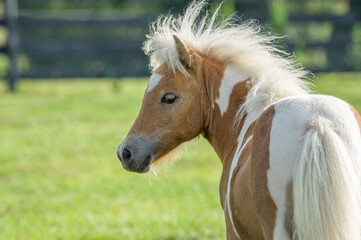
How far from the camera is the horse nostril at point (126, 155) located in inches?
133

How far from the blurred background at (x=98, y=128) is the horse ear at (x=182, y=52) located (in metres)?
0.57

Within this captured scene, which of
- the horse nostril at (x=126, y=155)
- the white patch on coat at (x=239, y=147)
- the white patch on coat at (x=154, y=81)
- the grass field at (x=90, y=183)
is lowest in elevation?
the grass field at (x=90, y=183)

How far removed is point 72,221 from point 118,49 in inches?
324

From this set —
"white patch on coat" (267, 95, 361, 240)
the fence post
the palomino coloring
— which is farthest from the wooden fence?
"white patch on coat" (267, 95, 361, 240)

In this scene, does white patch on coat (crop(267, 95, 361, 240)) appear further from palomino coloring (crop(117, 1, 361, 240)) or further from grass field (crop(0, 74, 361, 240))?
grass field (crop(0, 74, 361, 240))

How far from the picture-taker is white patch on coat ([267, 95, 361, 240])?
2.49 metres

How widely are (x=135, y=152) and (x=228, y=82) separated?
0.60 m

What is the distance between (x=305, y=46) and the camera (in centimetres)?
1377

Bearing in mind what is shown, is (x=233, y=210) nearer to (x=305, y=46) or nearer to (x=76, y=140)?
(x=76, y=140)

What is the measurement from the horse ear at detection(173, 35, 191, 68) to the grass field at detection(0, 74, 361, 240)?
66 centimetres

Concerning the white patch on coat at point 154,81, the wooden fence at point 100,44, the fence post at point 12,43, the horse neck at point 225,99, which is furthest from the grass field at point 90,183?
the wooden fence at point 100,44

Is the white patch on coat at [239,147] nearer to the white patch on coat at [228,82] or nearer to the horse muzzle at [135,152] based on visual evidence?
the white patch on coat at [228,82]

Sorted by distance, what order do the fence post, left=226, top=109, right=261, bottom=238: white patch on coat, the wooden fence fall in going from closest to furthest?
left=226, top=109, right=261, bottom=238: white patch on coat < the fence post < the wooden fence

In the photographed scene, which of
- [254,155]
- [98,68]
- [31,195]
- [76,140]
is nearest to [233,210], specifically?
[254,155]
